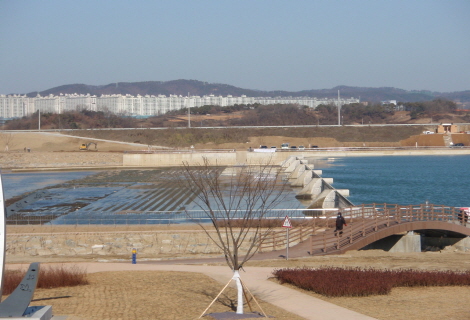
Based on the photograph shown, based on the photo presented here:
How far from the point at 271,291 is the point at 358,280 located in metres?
2.31

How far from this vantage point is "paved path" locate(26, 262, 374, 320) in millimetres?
12617

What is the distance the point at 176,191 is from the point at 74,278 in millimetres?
32525

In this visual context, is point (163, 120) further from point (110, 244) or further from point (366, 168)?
point (110, 244)

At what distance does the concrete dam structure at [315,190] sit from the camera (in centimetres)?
3406

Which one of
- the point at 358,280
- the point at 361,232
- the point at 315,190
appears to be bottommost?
the point at 315,190

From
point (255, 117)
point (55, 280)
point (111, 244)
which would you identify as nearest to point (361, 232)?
point (111, 244)

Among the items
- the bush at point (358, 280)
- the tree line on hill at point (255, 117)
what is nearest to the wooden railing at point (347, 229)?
the bush at point (358, 280)

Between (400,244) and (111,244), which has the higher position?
(400,244)

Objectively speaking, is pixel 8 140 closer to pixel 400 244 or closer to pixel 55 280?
pixel 400 244

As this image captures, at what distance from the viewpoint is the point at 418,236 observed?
25.5m

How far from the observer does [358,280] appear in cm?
1516

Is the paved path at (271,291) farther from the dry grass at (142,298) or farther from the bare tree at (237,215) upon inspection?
the bare tree at (237,215)

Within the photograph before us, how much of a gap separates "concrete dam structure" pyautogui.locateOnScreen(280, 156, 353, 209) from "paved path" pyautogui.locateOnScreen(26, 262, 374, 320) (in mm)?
14662

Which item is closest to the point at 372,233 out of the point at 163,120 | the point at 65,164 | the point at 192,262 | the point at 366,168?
the point at 192,262
